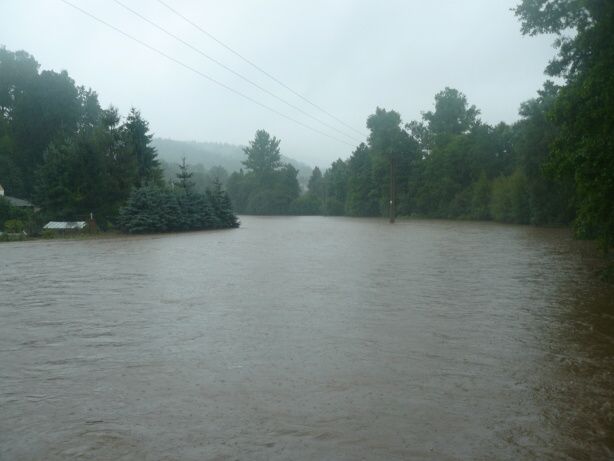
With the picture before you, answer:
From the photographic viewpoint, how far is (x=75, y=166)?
3684 cm

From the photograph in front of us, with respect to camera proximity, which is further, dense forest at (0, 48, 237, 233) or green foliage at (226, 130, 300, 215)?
green foliage at (226, 130, 300, 215)

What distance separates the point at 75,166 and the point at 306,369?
3475cm

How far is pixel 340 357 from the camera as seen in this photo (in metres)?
7.00

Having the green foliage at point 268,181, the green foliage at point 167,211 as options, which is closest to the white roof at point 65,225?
the green foliage at point 167,211

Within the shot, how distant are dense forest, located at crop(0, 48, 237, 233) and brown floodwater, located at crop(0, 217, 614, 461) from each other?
24.4 meters

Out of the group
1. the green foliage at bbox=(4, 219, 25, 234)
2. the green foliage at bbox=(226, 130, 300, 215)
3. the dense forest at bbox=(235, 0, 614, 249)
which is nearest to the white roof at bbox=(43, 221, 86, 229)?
the green foliage at bbox=(4, 219, 25, 234)

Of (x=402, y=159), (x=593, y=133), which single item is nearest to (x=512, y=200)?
(x=402, y=159)

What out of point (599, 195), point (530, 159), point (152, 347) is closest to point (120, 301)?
point (152, 347)

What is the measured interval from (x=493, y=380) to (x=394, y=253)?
1623cm

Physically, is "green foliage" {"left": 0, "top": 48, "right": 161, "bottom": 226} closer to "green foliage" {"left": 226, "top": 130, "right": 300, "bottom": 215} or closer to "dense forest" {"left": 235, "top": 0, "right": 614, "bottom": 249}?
"dense forest" {"left": 235, "top": 0, "right": 614, "bottom": 249}

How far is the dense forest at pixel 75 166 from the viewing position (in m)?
36.6

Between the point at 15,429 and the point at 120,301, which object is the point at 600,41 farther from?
the point at 15,429

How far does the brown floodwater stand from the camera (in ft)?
14.8

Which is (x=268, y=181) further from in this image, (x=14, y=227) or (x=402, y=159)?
(x=14, y=227)
